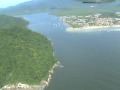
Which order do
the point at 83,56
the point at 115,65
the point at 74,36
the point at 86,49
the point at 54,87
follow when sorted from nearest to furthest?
the point at 54,87 → the point at 115,65 → the point at 83,56 → the point at 86,49 → the point at 74,36

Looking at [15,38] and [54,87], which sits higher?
[15,38]

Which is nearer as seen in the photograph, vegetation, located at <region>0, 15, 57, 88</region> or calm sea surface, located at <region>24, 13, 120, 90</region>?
calm sea surface, located at <region>24, 13, 120, 90</region>

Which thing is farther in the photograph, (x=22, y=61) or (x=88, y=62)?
(x=88, y=62)

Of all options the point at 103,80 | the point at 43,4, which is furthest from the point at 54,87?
the point at 43,4

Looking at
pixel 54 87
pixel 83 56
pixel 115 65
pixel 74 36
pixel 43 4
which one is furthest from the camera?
pixel 43 4

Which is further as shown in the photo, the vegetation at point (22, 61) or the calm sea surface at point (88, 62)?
the vegetation at point (22, 61)

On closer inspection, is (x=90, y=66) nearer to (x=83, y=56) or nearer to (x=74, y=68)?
(x=74, y=68)

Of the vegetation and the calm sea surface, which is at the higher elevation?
the vegetation

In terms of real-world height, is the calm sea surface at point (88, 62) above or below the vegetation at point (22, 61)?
below
